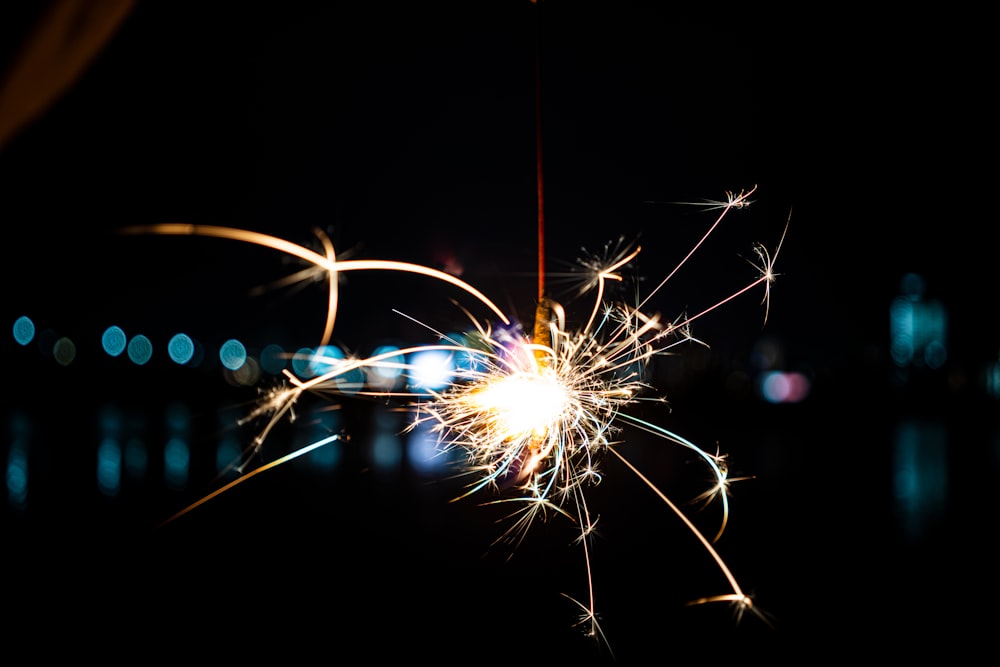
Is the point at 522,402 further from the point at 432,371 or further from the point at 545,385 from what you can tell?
the point at 432,371

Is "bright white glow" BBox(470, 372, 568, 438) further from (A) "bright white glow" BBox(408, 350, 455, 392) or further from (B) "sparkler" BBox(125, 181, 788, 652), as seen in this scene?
(A) "bright white glow" BBox(408, 350, 455, 392)

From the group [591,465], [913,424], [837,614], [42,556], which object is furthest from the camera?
[913,424]

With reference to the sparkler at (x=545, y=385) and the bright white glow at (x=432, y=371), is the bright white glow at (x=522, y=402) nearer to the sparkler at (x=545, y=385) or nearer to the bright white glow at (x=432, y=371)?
the sparkler at (x=545, y=385)

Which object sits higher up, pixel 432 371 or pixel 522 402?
pixel 432 371

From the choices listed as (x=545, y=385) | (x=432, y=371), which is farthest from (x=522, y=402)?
(x=432, y=371)

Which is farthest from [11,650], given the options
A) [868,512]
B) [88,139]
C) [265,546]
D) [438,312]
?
[868,512]

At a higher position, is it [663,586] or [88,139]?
[88,139]

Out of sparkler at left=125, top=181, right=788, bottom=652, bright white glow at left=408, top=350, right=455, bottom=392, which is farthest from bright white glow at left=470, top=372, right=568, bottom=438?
bright white glow at left=408, top=350, right=455, bottom=392

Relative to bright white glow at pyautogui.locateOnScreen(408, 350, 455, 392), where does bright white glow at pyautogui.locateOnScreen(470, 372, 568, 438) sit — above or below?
below

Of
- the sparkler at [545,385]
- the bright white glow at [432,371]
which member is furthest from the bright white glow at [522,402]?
the bright white glow at [432,371]

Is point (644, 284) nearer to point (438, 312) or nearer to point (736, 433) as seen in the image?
point (438, 312)

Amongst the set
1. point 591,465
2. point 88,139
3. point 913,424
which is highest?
point 88,139
